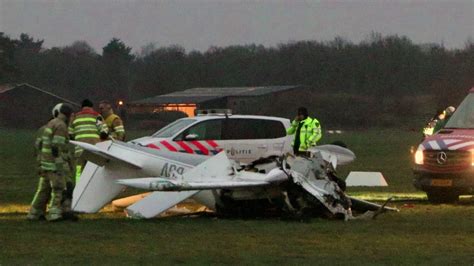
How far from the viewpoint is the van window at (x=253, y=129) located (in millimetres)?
24328

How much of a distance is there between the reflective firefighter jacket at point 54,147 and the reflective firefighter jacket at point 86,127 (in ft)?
7.99

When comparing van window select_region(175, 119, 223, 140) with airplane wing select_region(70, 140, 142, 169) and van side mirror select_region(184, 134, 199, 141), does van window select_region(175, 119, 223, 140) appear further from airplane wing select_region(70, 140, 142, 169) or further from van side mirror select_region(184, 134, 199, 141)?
airplane wing select_region(70, 140, 142, 169)

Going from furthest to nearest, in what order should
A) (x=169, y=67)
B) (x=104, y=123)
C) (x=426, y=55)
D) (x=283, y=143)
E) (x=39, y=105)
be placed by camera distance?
(x=169, y=67), (x=426, y=55), (x=39, y=105), (x=283, y=143), (x=104, y=123)

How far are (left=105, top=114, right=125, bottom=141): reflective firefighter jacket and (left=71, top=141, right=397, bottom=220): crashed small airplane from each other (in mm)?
2443

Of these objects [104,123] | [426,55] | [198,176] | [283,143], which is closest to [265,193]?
[198,176]

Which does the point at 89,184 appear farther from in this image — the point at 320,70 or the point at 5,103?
the point at 320,70

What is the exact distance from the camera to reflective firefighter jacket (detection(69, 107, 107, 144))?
19125 mm

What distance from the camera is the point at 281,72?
124 meters

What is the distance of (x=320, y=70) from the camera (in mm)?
118938

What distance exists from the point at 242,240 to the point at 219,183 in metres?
2.67

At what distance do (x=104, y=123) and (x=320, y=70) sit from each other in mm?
99712

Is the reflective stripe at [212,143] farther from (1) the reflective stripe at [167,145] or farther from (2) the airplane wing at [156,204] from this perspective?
(2) the airplane wing at [156,204]

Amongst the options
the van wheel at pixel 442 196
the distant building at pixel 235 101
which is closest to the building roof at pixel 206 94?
the distant building at pixel 235 101

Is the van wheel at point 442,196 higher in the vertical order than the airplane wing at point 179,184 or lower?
lower
